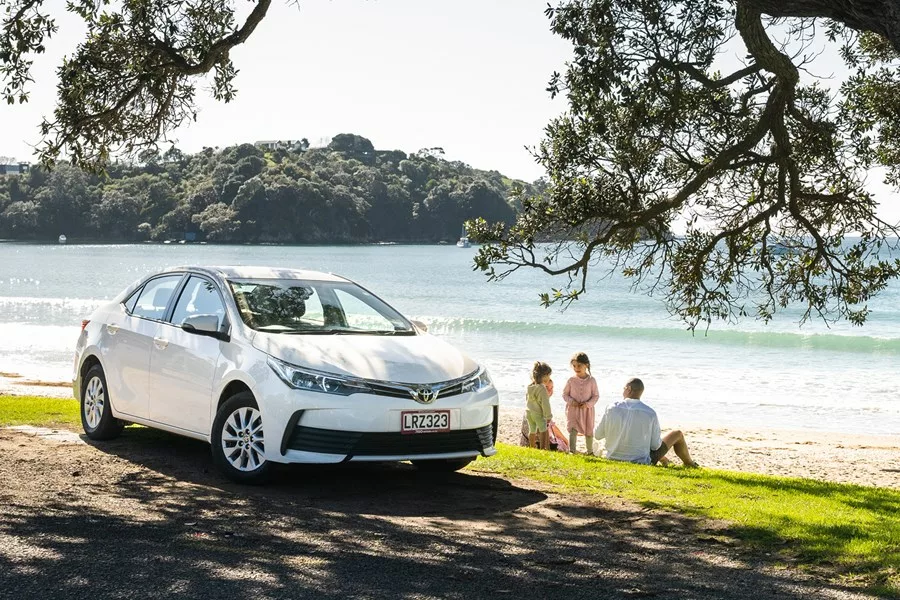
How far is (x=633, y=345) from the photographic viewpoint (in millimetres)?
41062

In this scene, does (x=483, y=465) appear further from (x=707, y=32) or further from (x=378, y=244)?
(x=378, y=244)

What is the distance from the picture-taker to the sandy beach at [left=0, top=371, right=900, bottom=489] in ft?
48.2

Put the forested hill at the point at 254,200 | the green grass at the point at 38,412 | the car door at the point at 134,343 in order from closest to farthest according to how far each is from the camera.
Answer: the car door at the point at 134,343 < the green grass at the point at 38,412 < the forested hill at the point at 254,200

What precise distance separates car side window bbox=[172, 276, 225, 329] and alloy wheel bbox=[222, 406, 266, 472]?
1.08 metres

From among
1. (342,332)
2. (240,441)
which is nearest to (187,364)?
(240,441)

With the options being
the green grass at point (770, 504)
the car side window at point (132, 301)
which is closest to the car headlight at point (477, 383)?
the green grass at point (770, 504)

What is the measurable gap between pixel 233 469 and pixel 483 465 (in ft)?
7.70

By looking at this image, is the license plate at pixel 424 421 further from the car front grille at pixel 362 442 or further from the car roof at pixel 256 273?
the car roof at pixel 256 273

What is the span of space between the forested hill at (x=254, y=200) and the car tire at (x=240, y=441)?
113970 millimetres

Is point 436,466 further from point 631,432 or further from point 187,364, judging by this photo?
point 631,432

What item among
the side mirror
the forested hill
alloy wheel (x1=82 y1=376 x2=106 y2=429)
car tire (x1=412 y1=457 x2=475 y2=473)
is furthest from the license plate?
the forested hill

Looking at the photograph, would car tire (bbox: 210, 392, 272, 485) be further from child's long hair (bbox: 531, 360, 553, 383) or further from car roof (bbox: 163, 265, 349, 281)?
child's long hair (bbox: 531, 360, 553, 383)

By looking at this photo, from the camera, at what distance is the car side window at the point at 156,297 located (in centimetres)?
898

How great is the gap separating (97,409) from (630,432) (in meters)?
5.24
